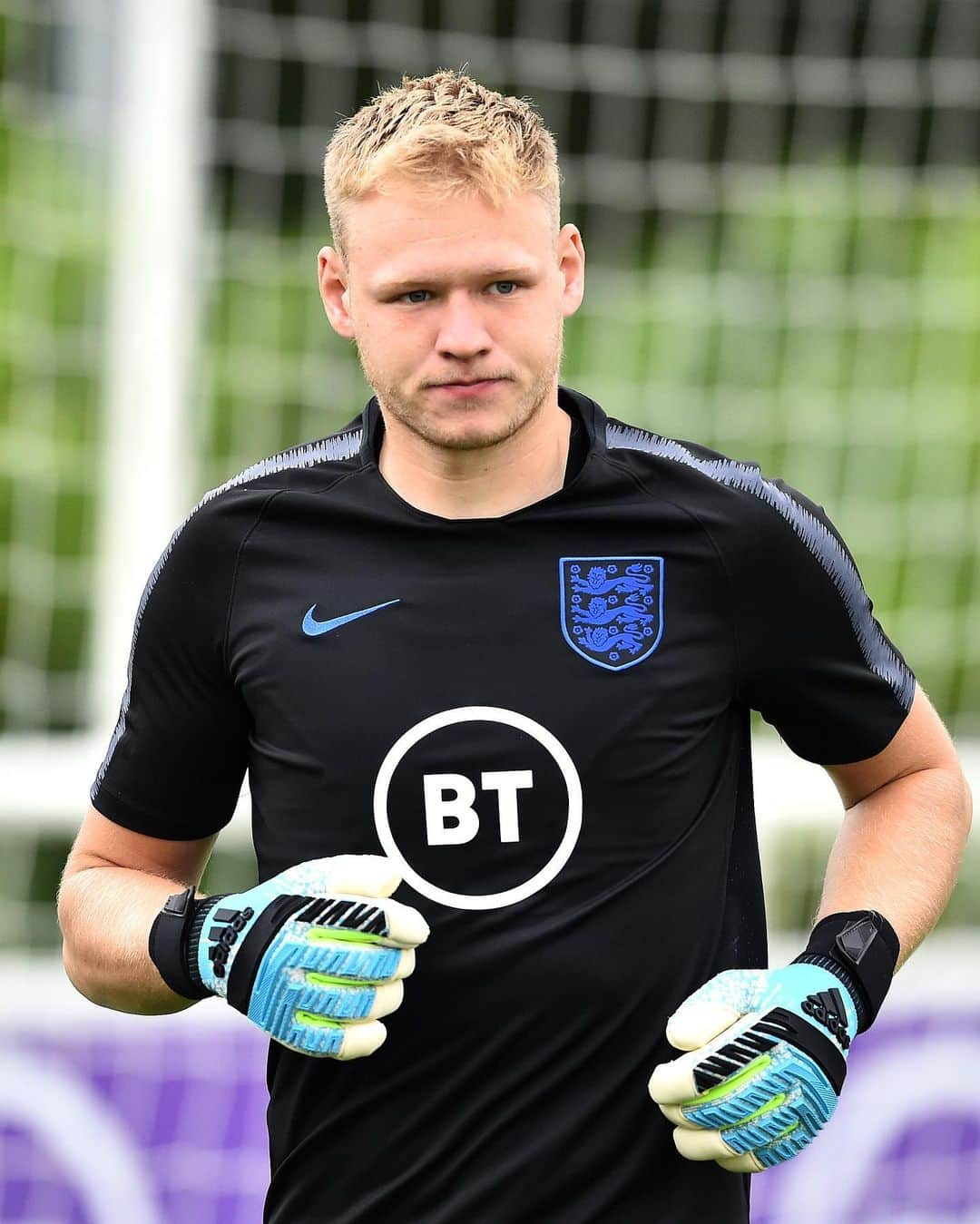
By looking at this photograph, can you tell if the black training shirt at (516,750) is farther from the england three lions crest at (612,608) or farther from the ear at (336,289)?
the ear at (336,289)

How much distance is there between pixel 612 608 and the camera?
7.07 feet

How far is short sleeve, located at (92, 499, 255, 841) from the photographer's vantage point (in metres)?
2.22

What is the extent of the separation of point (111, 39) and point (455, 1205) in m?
3.22

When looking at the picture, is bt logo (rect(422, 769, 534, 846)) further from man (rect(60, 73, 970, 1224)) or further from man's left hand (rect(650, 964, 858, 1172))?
man's left hand (rect(650, 964, 858, 1172))

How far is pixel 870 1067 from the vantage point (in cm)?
424

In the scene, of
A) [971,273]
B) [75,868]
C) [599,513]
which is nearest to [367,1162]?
[75,868]

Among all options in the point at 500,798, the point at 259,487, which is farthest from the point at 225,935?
the point at 259,487

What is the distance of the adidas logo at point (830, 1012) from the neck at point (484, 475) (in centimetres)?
65

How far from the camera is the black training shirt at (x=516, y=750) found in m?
2.07

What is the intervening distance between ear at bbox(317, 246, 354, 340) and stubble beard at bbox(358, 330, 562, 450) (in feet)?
0.50

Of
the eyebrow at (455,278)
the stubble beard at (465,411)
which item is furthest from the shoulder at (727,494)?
the eyebrow at (455,278)

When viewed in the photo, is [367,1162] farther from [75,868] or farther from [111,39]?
[111,39]

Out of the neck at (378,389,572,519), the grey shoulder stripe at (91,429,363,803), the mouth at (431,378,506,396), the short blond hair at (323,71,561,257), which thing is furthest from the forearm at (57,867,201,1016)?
the short blond hair at (323,71,561,257)

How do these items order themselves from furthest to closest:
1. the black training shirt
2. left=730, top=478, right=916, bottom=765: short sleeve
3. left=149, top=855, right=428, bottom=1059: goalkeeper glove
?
left=730, top=478, right=916, bottom=765: short sleeve → the black training shirt → left=149, top=855, right=428, bottom=1059: goalkeeper glove
